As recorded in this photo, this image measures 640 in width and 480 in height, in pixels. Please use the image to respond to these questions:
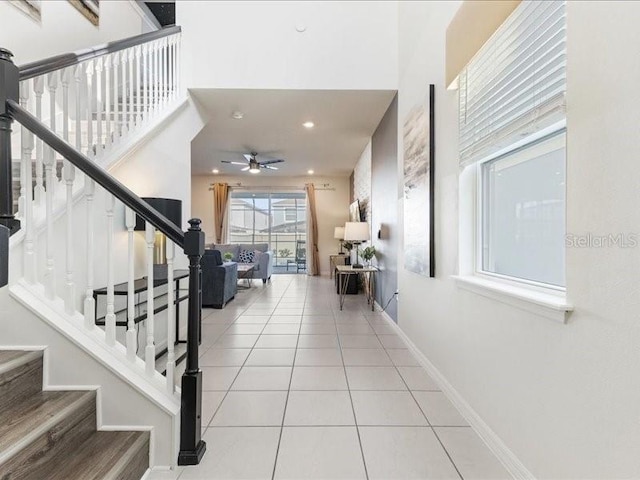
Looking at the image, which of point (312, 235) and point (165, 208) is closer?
point (165, 208)

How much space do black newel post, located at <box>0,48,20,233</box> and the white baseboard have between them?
2419mm

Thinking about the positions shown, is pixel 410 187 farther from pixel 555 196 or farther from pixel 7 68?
pixel 7 68

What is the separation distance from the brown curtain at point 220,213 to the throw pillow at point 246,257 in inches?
51.1

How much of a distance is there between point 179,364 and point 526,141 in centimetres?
302

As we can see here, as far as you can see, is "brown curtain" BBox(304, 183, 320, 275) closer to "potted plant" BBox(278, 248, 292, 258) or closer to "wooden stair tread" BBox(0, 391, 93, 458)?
"potted plant" BBox(278, 248, 292, 258)

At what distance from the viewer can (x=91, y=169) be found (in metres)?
1.51

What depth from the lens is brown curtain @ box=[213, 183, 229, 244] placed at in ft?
31.2

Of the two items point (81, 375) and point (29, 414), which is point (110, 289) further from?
point (29, 414)

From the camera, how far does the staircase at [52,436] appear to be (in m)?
1.20

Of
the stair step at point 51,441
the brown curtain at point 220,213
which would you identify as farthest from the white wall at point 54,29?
the brown curtain at point 220,213

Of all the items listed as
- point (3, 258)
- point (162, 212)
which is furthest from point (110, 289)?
point (162, 212)

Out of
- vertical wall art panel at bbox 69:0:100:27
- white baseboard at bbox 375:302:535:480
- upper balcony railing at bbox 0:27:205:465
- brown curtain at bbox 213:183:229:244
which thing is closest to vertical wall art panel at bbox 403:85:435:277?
white baseboard at bbox 375:302:535:480

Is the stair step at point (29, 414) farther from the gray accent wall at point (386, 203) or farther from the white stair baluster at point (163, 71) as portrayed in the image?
the gray accent wall at point (386, 203)

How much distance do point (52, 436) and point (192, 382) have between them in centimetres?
54
